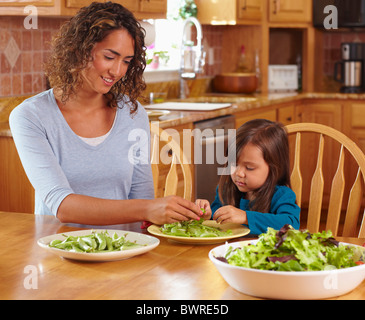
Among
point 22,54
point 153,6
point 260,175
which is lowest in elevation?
point 260,175

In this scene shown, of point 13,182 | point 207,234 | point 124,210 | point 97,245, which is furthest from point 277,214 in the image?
point 13,182

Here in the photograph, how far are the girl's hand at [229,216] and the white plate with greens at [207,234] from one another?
0.07ft

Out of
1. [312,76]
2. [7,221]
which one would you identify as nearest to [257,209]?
[7,221]

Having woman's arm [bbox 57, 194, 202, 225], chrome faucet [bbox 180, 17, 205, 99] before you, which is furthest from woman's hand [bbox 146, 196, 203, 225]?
chrome faucet [bbox 180, 17, 205, 99]

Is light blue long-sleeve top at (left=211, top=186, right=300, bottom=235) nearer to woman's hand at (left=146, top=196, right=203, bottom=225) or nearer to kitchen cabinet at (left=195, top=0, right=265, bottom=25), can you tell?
woman's hand at (left=146, top=196, right=203, bottom=225)

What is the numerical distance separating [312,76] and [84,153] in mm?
3535

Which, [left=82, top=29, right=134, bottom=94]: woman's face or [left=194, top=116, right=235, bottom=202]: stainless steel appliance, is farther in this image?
[left=194, top=116, right=235, bottom=202]: stainless steel appliance

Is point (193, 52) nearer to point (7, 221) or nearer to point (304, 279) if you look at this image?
point (7, 221)

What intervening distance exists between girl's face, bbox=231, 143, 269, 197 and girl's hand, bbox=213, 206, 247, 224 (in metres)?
0.24

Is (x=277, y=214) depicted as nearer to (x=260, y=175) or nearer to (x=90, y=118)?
(x=260, y=175)

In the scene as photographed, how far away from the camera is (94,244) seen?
4.27ft

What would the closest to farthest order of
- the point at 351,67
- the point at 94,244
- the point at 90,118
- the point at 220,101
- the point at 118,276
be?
1. the point at 118,276
2. the point at 94,244
3. the point at 90,118
4. the point at 220,101
5. the point at 351,67

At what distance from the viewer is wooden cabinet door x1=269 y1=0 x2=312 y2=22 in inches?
183

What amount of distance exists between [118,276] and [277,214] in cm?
55
